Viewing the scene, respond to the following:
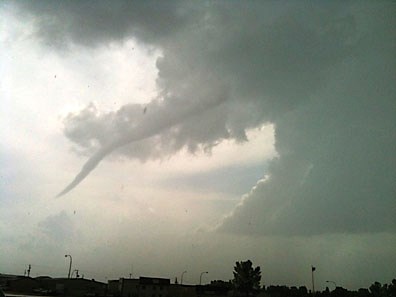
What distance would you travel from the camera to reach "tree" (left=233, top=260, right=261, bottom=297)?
144 meters

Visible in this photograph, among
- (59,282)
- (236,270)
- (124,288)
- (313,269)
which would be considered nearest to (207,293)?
(236,270)

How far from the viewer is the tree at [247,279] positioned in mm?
143500

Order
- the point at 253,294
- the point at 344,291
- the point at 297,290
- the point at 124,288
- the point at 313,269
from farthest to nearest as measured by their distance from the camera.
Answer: the point at 297,290 < the point at 344,291 < the point at 253,294 < the point at 124,288 < the point at 313,269

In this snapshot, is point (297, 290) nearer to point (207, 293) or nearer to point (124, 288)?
point (207, 293)

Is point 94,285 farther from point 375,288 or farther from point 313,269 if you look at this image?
point 375,288

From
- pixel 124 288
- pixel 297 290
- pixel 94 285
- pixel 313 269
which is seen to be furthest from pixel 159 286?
pixel 297 290

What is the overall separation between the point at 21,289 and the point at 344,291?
371ft

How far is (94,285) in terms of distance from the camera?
148250mm

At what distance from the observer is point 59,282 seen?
493 feet

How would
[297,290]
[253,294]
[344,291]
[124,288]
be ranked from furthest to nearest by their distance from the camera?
[297,290], [344,291], [253,294], [124,288]

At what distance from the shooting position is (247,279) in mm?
144125

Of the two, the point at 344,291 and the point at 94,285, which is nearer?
the point at 94,285

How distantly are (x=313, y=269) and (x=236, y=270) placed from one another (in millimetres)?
35869

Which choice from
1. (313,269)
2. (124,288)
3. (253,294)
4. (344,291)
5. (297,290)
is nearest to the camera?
(313,269)
